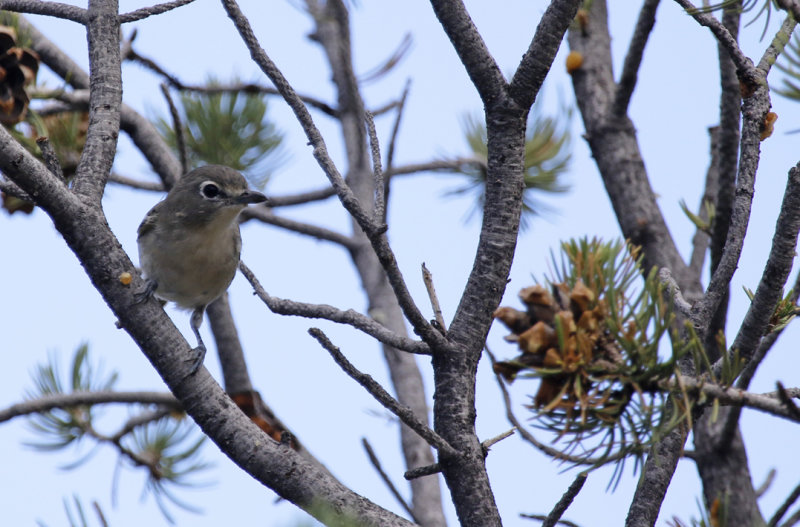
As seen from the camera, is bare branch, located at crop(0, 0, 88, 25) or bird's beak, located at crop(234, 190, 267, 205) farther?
bird's beak, located at crop(234, 190, 267, 205)

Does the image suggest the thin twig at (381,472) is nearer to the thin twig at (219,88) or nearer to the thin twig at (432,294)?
the thin twig at (432,294)

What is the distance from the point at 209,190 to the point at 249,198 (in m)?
0.26

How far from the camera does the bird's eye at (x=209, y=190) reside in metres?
4.44

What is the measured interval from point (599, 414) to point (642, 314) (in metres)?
0.24

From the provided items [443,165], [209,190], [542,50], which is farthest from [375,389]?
[443,165]

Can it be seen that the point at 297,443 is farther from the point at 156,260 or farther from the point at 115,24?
the point at 115,24

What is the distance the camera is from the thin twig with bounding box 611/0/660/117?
12.3 ft

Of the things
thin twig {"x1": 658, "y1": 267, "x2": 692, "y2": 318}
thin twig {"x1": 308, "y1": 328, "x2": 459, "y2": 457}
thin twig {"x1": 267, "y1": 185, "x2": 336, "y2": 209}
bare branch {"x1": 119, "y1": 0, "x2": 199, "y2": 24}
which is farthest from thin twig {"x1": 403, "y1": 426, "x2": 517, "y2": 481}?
thin twig {"x1": 267, "y1": 185, "x2": 336, "y2": 209}

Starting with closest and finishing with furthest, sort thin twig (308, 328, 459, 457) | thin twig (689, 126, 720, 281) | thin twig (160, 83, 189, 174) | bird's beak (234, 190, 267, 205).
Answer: thin twig (308, 328, 459, 457) < thin twig (160, 83, 189, 174) < thin twig (689, 126, 720, 281) < bird's beak (234, 190, 267, 205)

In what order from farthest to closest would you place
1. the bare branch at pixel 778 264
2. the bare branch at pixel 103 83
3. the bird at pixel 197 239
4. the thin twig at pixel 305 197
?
the thin twig at pixel 305 197 < the bird at pixel 197 239 < the bare branch at pixel 103 83 < the bare branch at pixel 778 264

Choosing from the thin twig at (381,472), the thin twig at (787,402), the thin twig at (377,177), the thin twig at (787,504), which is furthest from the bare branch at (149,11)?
the thin twig at (787,504)

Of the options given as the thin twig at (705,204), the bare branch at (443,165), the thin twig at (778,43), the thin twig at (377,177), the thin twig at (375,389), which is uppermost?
the bare branch at (443,165)

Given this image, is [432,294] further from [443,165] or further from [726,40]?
[443,165]

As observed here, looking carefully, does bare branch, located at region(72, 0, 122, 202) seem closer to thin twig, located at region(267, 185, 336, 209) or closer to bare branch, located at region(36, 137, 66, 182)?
bare branch, located at region(36, 137, 66, 182)
